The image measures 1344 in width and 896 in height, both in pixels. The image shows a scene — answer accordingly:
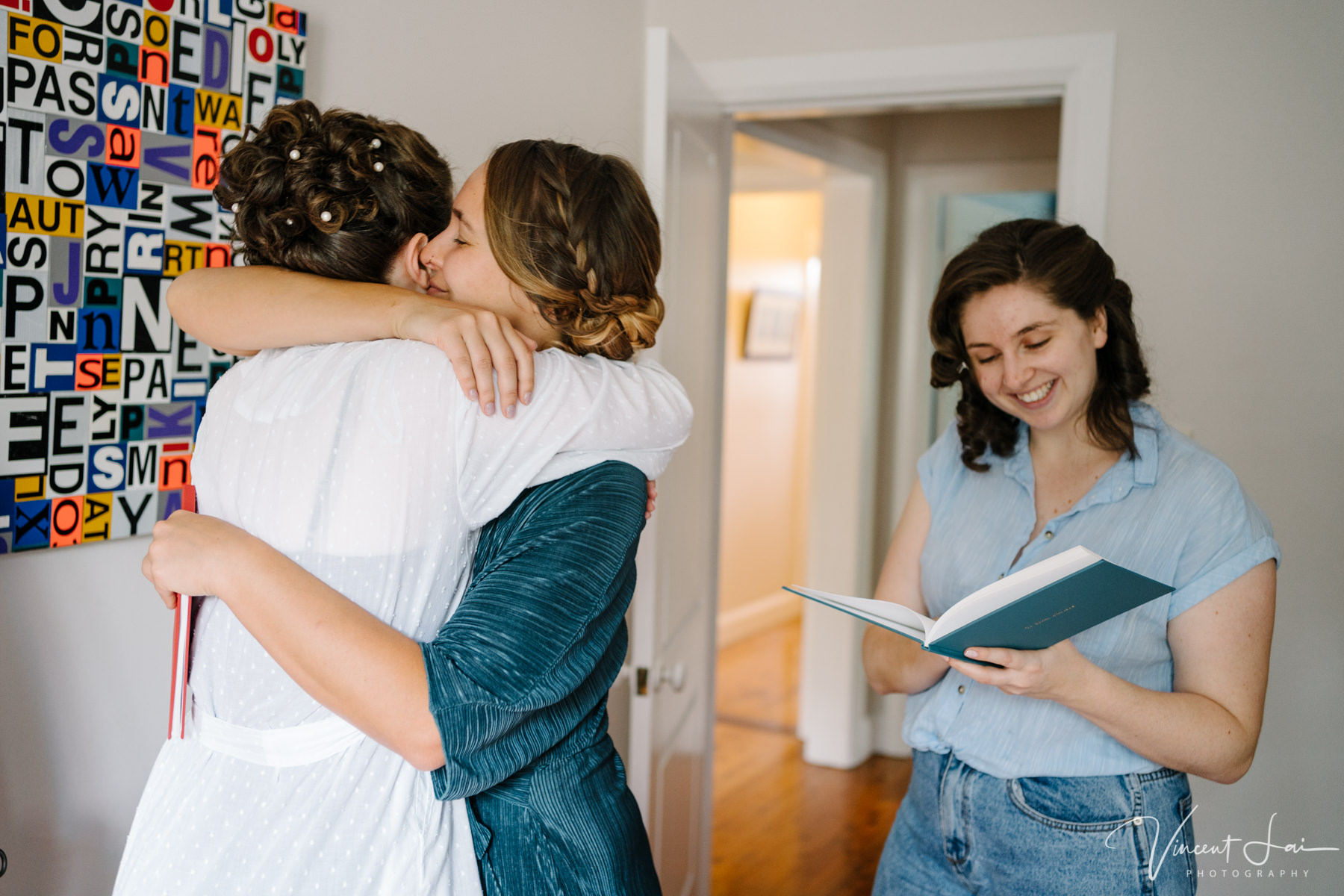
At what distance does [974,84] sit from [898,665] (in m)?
1.39

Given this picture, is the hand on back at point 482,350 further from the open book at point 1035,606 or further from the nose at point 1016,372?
the nose at point 1016,372

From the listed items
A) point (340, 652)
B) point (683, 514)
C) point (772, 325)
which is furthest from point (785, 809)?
point (772, 325)

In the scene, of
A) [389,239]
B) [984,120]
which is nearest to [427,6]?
[389,239]

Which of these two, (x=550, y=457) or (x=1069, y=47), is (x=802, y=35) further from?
(x=550, y=457)

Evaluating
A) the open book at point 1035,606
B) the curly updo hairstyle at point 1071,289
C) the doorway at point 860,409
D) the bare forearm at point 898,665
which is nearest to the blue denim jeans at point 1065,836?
the bare forearm at point 898,665

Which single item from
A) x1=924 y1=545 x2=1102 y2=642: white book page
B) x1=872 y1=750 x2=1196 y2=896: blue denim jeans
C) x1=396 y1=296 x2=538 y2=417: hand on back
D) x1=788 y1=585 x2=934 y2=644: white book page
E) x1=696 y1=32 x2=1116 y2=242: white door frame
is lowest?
x1=872 y1=750 x2=1196 y2=896: blue denim jeans

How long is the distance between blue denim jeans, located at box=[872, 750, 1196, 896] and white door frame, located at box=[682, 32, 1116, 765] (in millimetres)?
1230

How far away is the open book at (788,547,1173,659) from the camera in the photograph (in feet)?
3.18

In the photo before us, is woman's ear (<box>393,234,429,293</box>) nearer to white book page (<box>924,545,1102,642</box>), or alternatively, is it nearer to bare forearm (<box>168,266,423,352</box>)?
bare forearm (<box>168,266,423,352</box>)

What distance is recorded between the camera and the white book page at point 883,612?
108 cm

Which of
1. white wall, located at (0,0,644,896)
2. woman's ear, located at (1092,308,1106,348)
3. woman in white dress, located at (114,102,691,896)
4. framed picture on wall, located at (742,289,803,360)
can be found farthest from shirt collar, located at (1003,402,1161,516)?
framed picture on wall, located at (742,289,803,360)

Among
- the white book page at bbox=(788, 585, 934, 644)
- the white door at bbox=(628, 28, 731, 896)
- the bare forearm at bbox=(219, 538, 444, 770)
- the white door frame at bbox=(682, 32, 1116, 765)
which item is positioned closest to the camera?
the bare forearm at bbox=(219, 538, 444, 770)

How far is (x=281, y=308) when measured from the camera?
888mm

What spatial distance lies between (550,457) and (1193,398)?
1751mm
